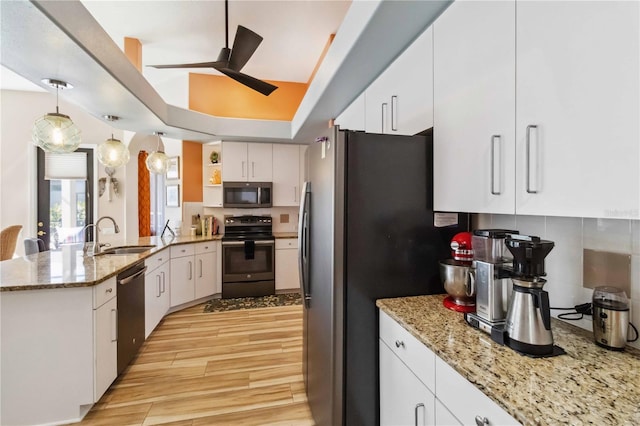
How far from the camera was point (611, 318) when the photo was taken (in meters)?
1.05

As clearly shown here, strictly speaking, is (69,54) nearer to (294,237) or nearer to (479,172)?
(479,172)

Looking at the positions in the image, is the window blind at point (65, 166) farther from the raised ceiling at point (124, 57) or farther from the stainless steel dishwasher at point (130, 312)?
the stainless steel dishwasher at point (130, 312)

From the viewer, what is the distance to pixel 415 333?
4.01 feet

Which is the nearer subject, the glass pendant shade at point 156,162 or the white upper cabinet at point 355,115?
the white upper cabinet at point 355,115

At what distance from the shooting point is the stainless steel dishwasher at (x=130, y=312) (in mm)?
2359

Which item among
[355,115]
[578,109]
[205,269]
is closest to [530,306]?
[578,109]

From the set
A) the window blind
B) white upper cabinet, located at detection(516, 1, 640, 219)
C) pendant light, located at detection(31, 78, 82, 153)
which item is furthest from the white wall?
white upper cabinet, located at detection(516, 1, 640, 219)

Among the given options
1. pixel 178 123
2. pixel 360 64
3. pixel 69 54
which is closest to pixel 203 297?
pixel 178 123

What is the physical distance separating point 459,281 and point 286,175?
3.91m

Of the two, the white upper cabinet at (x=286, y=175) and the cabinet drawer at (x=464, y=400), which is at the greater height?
the white upper cabinet at (x=286, y=175)

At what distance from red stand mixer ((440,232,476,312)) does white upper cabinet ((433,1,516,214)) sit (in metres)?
0.19

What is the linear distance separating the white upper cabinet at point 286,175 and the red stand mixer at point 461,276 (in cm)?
366

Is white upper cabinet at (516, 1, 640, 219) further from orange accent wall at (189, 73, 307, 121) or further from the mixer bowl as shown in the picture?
orange accent wall at (189, 73, 307, 121)

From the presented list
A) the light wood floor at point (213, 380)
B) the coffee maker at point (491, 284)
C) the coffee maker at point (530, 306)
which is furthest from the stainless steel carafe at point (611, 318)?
the light wood floor at point (213, 380)
